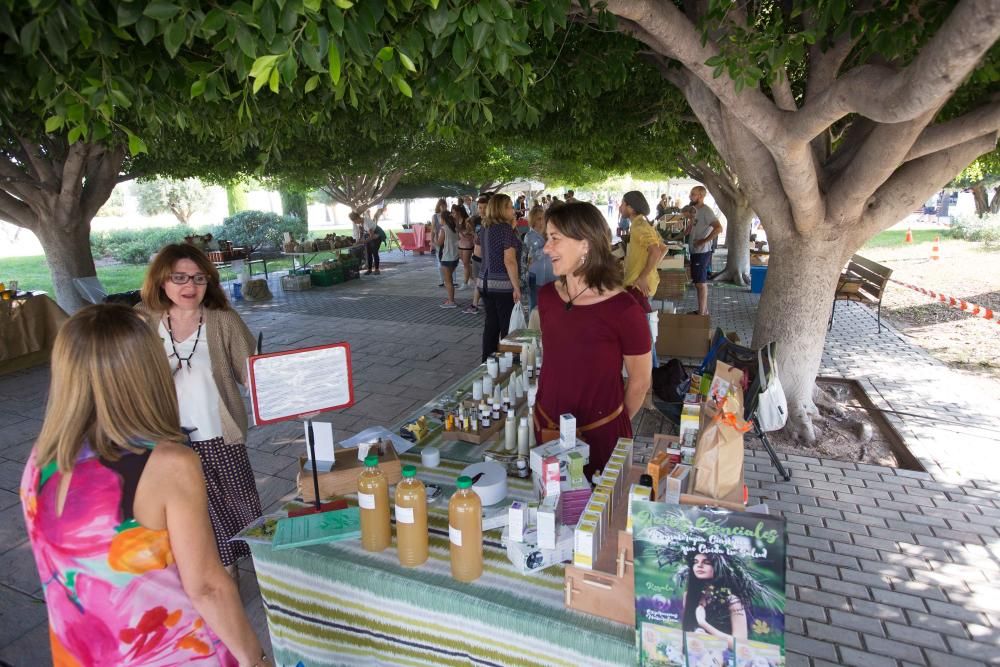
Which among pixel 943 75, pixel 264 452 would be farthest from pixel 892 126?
pixel 264 452

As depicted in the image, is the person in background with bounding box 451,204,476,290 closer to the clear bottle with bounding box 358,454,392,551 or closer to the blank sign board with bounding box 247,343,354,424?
the blank sign board with bounding box 247,343,354,424

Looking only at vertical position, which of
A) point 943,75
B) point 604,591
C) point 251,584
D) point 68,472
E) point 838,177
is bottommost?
point 251,584

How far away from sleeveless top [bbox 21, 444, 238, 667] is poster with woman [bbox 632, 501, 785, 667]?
1.22m

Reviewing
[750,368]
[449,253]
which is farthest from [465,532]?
[449,253]

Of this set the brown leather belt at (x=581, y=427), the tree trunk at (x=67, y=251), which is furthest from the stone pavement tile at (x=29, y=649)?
the tree trunk at (x=67, y=251)

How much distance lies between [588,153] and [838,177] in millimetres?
5236

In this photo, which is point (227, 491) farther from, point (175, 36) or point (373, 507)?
point (175, 36)

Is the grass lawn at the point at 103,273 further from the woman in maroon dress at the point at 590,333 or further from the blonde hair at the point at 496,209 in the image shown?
the woman in maroon dress at the point at 590,333

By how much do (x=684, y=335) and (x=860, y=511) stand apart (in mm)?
3220

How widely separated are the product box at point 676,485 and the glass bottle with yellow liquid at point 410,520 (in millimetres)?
796

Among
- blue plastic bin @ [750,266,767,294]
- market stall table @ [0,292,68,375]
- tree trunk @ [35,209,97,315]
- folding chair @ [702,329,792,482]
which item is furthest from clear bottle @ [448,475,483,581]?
blue plastic bin @ [750,266,767,294]

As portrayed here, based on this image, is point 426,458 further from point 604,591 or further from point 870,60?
point 870,60

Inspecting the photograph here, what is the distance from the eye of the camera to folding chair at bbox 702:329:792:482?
13.8 feet

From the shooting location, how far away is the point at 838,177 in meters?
4.63
